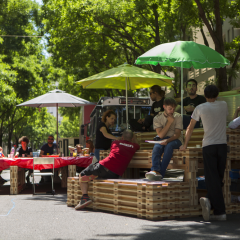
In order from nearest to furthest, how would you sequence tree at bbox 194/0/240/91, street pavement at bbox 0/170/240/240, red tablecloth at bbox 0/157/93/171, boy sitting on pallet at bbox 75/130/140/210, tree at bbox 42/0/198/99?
street pavement at bbox 0/170/240/240, boy sitting on pallet at bbox 75/130/140/210, red tablecloth at bbox 0/157/93/171, tree at bbox 194/0/240/91, tree at bbox 42/0/198/99

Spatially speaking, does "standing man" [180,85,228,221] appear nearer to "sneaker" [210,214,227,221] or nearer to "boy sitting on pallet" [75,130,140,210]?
"sneaker" [210,214,227,221]

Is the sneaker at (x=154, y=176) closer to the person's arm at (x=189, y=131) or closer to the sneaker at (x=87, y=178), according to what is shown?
the person's arm at (x=189, y=131)

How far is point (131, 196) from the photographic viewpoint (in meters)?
7.51

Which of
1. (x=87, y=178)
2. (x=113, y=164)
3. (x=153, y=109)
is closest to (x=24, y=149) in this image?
(x=153, y=109)

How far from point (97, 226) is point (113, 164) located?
1927mm

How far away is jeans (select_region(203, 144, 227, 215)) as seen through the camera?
689 centimetres

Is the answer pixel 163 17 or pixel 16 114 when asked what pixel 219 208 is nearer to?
pixel 163 17

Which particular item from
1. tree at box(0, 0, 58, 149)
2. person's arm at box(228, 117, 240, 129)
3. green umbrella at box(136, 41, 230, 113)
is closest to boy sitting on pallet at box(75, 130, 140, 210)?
green umbrella at box(136, 41, 230, 113)

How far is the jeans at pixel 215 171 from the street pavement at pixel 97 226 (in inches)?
12.9

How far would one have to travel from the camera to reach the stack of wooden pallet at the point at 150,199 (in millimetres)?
7062

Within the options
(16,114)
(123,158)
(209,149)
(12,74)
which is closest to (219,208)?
(209,149)

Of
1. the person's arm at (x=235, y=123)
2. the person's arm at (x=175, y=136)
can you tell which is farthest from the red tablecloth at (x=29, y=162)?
the person's arm at (x=235, y=123)

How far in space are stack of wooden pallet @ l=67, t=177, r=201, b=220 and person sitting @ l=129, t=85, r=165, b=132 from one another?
8.25 ft

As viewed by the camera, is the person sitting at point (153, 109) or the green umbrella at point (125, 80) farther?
the green umbrella at point (125, 80)
